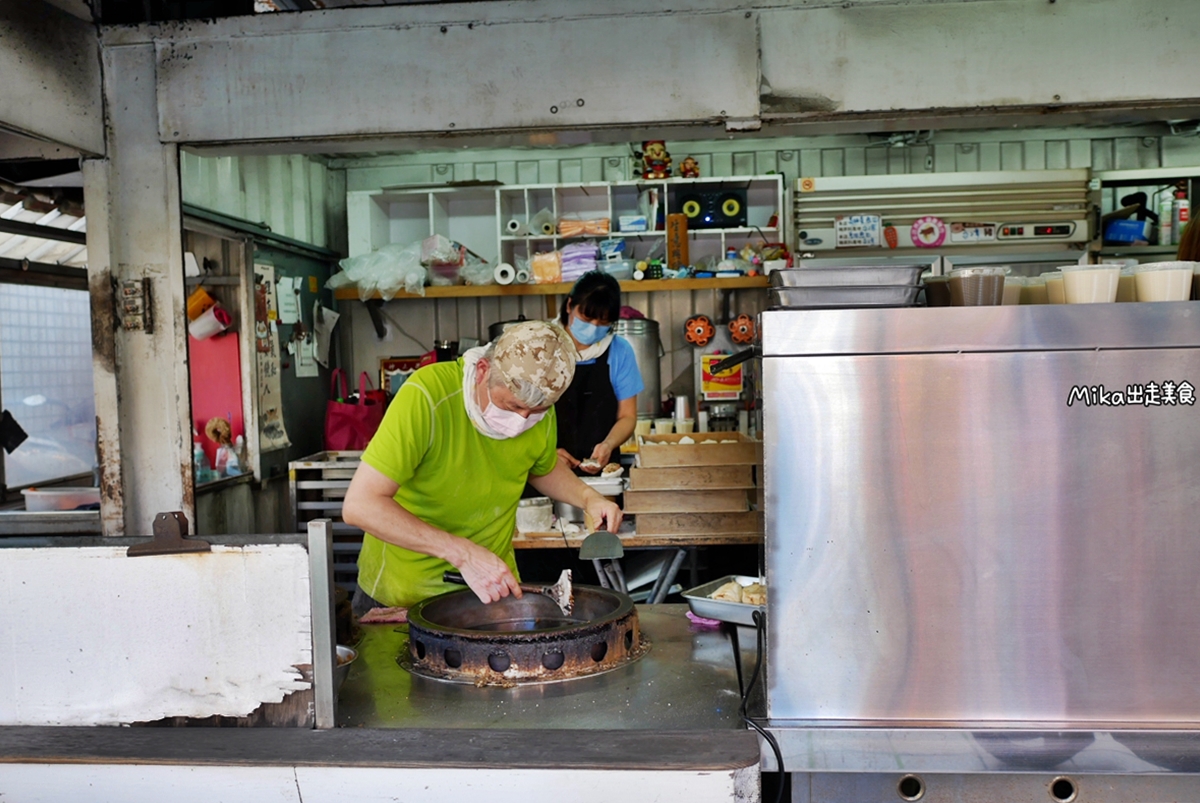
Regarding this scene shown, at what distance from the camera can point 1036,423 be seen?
1550 millimetres

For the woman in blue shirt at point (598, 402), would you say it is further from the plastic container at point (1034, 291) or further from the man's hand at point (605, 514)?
the plastic container at point (1034, 291)

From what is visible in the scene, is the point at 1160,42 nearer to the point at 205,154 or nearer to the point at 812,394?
the point at 812,394

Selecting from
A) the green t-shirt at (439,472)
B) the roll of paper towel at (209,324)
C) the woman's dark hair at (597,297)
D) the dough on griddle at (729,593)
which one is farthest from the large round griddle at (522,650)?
the roll of paper towel at (209,324)

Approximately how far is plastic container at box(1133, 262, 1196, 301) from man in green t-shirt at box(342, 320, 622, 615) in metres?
1.17

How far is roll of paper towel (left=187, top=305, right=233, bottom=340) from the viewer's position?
4793 millimetres

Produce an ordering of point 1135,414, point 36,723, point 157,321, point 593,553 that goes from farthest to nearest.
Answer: point 157,321, point 593,553, point 36,723, point 1135,414

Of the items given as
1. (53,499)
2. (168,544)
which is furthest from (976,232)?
(168,544)

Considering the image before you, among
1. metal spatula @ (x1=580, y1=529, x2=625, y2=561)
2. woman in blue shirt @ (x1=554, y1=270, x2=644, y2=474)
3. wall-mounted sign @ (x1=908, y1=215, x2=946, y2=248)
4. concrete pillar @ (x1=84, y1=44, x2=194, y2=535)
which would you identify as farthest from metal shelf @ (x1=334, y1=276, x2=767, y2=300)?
metal spatula @ (x1=580, y1=529, x2=625, y2=561)

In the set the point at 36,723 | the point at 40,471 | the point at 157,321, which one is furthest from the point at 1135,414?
the point at 40,471

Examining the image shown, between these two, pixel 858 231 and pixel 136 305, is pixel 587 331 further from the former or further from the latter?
pixel 858 231

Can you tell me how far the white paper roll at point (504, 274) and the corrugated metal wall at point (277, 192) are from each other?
4.23ft

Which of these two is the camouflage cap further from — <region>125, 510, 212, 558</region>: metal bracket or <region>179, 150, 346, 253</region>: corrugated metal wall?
<region>179, 150, 346, 253</region>: corrugated metal wall

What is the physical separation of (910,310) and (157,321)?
255 centimetres

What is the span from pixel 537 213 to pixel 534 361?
398 centimetres
